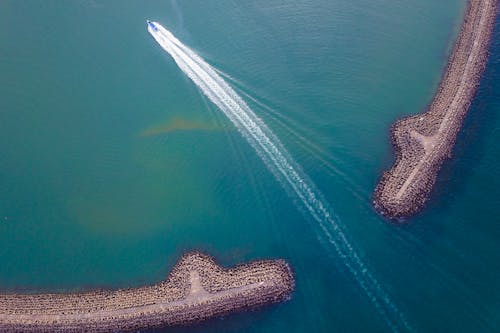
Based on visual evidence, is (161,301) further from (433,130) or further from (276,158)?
(433,130)

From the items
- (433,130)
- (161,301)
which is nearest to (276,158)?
(433,130)

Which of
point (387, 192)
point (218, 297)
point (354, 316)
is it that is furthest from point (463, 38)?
point (218, 297)

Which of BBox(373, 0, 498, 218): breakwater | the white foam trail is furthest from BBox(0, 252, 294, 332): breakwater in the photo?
BBox(373, 0, 498, 218): breakwater

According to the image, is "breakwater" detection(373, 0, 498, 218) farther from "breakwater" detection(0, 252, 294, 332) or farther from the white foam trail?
"breakwater" detection(0, 252, 294, 332)

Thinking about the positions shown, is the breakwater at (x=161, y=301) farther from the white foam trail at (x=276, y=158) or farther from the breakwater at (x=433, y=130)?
the breakwater at (x=433, y=130)

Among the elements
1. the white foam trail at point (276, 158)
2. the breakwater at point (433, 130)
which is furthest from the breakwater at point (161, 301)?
the breakwater at point (433, 130)
